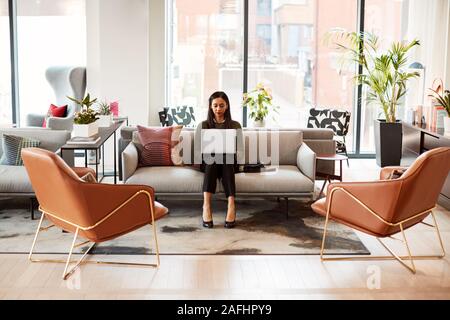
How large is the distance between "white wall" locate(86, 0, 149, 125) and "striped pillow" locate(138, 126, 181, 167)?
2253 mm

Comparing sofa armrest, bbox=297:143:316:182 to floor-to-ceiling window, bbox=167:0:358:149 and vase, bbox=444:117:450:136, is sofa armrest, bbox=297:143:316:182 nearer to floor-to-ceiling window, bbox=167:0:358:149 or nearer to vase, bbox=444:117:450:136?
vase, bbox=444:117:450:136

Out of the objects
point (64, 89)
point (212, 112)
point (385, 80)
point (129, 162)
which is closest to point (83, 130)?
point (129, 162)

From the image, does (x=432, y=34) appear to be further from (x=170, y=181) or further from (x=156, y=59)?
(x=170, y=181)

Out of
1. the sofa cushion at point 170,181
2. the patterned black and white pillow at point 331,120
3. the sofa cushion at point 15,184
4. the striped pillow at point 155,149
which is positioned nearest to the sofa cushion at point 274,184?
the sofa cushion at point 170,181

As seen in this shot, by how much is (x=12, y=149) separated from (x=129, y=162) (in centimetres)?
116

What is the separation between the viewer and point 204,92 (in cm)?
1005

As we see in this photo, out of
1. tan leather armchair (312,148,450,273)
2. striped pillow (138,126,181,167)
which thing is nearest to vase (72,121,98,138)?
striped pillow (138,126,181,167)

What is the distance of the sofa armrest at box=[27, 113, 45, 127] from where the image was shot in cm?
918

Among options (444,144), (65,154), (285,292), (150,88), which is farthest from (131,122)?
(285,292)

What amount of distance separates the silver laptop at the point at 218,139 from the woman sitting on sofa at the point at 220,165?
0.11 ft

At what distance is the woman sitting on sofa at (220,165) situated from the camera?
6.09 m

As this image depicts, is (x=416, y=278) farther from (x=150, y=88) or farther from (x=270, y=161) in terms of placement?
(x=150, y=88)

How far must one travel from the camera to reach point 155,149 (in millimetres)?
6637

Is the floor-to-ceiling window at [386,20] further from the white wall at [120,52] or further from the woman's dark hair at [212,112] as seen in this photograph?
the woman's dark hair at [212,112]
